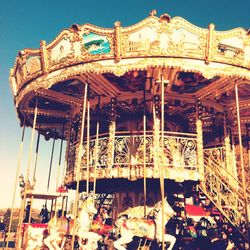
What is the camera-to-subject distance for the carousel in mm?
10398

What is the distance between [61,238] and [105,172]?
9.38ft

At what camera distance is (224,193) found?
42.7 ft

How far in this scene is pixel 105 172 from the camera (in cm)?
1180

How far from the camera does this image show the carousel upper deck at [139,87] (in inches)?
415

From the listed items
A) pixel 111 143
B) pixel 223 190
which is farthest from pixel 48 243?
pixel 223 190

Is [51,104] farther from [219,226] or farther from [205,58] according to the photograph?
[219,226]

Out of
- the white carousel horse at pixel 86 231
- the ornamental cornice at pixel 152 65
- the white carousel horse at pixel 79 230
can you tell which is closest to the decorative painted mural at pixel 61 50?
the ornamental cornice at pixel 152 65

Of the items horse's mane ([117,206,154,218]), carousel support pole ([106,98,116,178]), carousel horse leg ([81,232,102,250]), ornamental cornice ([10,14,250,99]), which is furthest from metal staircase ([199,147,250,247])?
carousel horse leg ([81,232,102,250])

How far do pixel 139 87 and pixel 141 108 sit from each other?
1257mm

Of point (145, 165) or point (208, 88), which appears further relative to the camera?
point (208, 88)

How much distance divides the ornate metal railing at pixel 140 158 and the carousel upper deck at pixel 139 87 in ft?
0.13

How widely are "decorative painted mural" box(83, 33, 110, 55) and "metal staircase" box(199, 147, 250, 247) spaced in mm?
6275

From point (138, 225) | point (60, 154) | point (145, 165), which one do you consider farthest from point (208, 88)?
point (60, 154)

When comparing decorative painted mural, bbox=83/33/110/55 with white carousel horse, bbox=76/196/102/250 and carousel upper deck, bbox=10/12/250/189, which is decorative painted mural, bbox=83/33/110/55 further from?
white carousel horse, bbox=76/196/102/250
